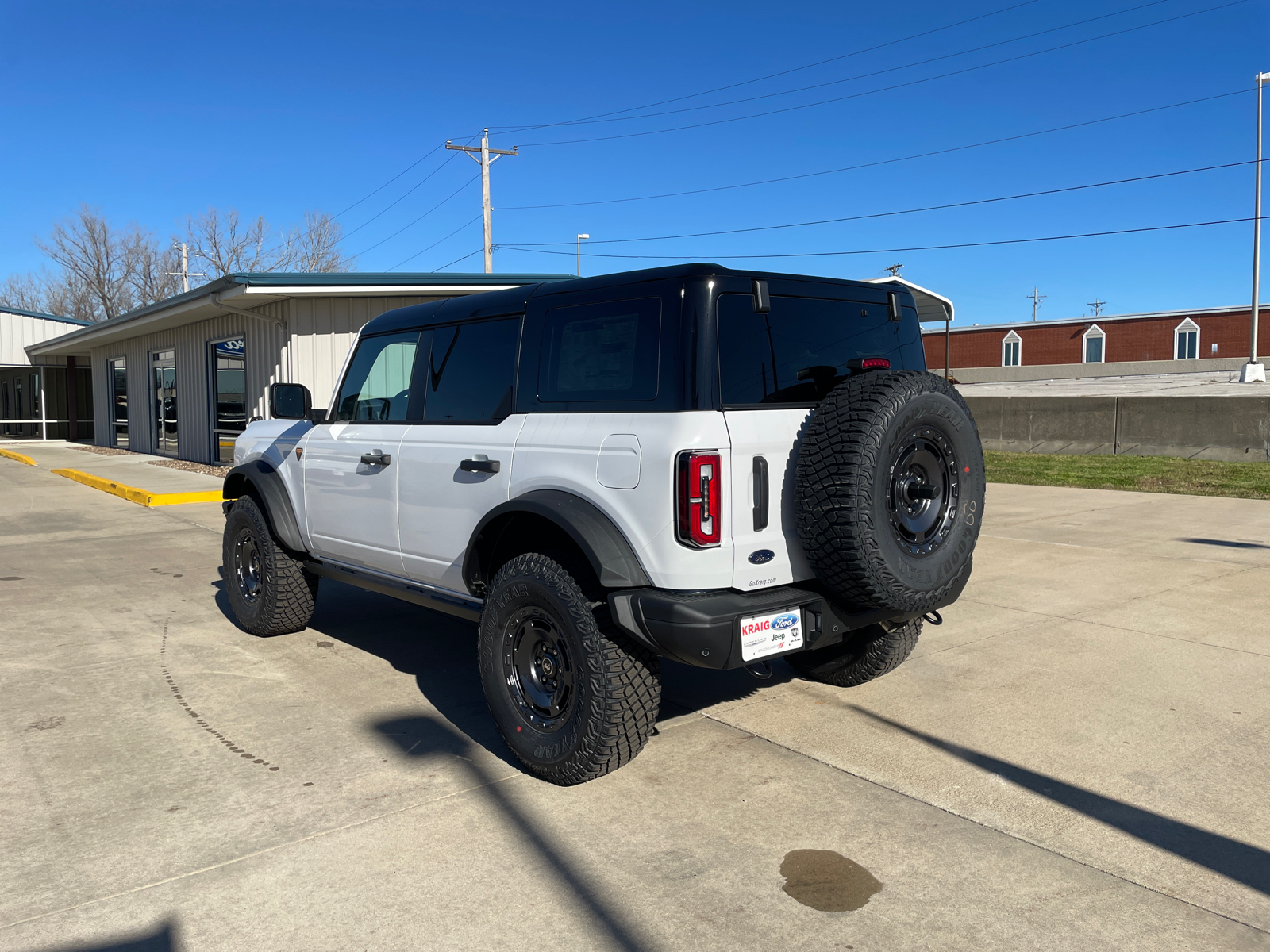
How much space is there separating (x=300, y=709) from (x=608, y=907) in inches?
97.4

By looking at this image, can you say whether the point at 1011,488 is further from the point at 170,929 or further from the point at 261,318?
the point at 170,929

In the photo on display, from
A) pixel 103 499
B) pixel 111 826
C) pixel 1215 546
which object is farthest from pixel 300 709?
pixel 103 499

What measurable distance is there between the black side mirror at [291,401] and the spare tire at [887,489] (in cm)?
331

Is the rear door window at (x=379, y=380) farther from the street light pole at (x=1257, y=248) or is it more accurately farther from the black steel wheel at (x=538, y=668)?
the street light pole at (x=1257, y=248)

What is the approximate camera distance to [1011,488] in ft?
50.3

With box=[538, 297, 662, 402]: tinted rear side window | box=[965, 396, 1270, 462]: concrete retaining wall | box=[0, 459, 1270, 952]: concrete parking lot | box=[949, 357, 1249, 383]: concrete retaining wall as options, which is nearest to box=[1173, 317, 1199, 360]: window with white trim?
box=[949, 357, 1249, 383]: concrete retaining wall

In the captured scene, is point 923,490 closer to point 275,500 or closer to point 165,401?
point 275,500

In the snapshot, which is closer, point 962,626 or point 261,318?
point 962,626

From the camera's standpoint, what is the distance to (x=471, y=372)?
4668 millimetres

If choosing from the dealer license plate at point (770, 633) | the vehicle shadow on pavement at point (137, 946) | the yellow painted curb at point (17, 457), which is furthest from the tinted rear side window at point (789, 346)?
the yellow painted curb at point (17, 457)

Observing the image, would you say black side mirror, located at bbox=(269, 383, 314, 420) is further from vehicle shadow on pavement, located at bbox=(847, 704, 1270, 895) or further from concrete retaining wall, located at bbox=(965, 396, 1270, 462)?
concrete retaining wall, located at bbox=(965, 396, 1270, 462)

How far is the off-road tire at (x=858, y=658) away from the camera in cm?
489

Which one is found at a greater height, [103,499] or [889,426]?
[889,426]

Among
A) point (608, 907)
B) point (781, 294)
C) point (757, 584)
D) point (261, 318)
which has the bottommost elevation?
point (608, 907)
